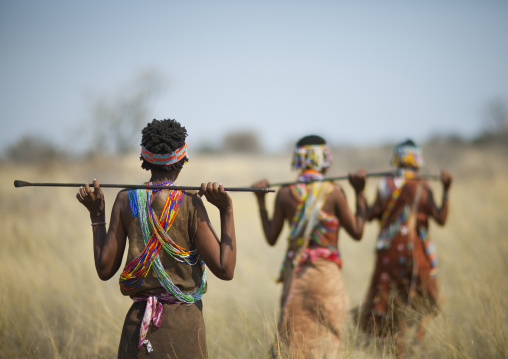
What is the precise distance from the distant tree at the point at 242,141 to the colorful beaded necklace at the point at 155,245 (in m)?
65.3

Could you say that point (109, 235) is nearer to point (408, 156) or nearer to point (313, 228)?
point (313, 228)

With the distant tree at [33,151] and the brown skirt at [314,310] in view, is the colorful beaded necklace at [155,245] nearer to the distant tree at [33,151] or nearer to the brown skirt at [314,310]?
the brown skirt at [314,310]

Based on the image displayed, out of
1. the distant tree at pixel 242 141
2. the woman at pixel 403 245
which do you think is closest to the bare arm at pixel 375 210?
the woman at pixel 403 245

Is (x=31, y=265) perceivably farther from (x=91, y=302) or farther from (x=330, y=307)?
(x=330, y=307)

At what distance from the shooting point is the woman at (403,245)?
4418mm

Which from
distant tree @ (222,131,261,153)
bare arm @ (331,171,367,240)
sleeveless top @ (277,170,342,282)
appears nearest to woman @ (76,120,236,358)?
sleeveless top @ (277,170,342,282)

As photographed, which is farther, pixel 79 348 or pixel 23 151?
pixel 23 151

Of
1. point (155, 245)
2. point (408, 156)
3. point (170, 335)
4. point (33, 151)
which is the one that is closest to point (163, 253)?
point (155, 245)

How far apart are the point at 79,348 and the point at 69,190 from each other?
7.64 meters

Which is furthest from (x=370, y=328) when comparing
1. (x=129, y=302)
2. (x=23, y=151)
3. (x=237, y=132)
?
(x=237, y=132)

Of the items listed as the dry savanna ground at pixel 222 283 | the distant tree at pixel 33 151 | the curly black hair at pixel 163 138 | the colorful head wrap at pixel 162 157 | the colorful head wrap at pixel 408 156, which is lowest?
the dry savanna ground at pixel 222 283

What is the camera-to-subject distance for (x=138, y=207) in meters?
2.31

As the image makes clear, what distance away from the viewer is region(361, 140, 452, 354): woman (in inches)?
174

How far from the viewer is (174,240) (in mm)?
2314
